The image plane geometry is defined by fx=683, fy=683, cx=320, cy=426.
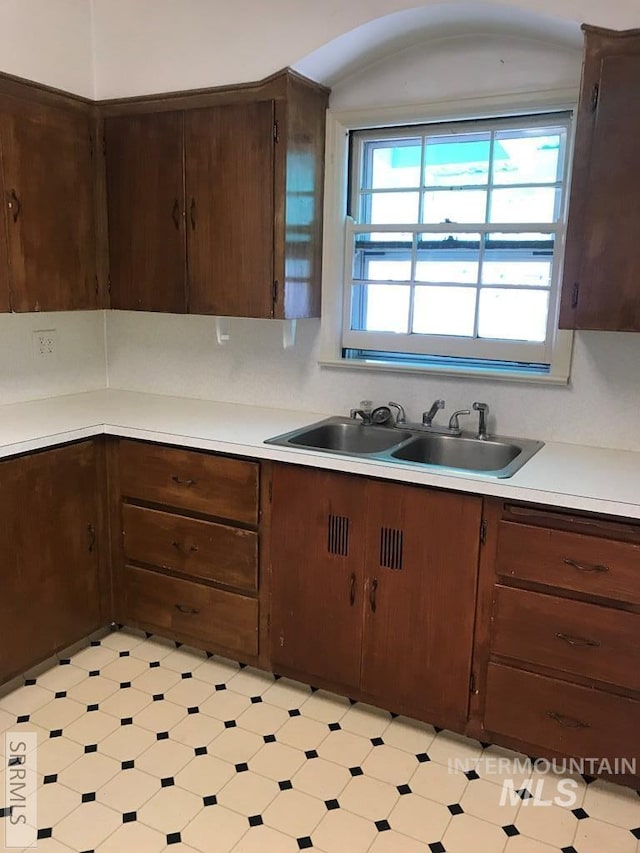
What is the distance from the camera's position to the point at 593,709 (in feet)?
6.58

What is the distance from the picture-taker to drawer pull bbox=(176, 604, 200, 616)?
268 cm

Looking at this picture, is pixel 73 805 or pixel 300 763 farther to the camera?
pixel 300 763

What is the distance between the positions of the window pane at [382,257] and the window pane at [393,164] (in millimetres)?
206

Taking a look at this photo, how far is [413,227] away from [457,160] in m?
0.30

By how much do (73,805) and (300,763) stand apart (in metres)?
0.68

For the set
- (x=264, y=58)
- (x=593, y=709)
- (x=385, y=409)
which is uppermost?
(x=264, y=58)

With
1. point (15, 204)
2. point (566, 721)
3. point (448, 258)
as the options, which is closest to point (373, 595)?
point (566, 721)

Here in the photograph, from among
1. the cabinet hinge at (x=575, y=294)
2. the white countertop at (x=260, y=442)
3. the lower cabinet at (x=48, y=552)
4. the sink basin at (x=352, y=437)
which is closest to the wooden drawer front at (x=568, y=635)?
the white countertop at (x=260, y=442)

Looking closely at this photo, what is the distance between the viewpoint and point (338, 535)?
7.67 ft

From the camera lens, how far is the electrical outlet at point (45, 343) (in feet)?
10.1

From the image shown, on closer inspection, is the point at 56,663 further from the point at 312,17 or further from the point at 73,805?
the point at 312,17

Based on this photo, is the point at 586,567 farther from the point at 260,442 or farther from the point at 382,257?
the point at 382,257

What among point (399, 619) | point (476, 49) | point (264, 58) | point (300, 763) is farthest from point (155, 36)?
point (300, 763)

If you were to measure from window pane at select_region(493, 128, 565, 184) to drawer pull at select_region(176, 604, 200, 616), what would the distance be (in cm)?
201
